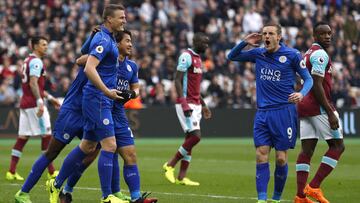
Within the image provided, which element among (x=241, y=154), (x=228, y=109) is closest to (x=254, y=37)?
(x=241, y=154)

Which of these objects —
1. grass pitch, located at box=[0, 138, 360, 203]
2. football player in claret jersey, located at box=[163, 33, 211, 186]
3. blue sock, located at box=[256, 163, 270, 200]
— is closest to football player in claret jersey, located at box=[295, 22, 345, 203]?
grass pitch, located at box=[0, 138, 360, 203]

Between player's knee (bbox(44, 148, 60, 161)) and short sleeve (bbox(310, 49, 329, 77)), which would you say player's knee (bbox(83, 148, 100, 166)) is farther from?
short sleeve (bbox(310, 49, 329, 77))

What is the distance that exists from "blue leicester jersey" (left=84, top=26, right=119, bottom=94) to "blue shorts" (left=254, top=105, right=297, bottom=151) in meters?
2.00

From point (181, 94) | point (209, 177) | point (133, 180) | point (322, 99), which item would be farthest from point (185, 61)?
point (133, 180)

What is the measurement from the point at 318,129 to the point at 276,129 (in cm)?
111

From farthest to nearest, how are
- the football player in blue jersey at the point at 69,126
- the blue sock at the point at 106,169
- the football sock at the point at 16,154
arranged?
the football sock at the point at 16,154 → the football player in blue jersey at the point at 69,126 → the blue sock at the point at 106,169

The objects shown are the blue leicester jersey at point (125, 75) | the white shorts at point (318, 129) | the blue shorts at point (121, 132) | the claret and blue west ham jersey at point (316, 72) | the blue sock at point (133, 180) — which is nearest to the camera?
the blue sock at point (133, 180)

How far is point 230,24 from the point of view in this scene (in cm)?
3462

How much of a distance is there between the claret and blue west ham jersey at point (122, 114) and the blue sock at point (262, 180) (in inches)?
67.0

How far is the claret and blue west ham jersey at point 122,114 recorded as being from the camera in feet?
39.0

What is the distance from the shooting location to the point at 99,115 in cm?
1127

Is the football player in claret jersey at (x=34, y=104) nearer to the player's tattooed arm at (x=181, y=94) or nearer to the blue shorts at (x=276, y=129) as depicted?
the player's tattooed arm at (x=181, y=94)

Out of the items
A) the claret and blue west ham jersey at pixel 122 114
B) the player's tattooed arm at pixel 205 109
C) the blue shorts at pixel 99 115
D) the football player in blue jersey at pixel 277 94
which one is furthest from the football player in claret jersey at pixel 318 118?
the player's tattooed arm at pixel 205 109

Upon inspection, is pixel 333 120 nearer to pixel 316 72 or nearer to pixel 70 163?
pixel 316 72
